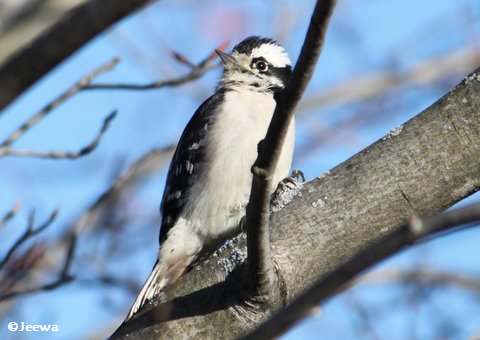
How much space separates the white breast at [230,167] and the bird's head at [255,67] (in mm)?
415

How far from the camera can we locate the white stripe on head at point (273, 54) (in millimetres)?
7125

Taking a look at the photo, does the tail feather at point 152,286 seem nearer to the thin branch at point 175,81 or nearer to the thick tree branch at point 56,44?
the thin branch at point 175,81

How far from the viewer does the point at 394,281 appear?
986 centimetres

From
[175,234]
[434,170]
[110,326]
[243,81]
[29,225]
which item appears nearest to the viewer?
[434,170]

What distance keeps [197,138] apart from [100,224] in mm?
2127

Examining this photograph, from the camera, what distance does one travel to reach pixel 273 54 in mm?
7227

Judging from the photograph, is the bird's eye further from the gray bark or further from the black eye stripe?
the gray bark

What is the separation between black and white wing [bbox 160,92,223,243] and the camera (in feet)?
20.1

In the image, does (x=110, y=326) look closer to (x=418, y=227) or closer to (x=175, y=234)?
(x=175, y=234)

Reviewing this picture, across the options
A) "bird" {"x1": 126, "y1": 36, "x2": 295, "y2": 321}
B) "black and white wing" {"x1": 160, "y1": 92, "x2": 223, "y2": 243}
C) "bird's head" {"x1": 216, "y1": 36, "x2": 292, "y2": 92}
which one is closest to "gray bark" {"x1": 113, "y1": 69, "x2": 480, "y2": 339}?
"bird" {"x1": 126, "y1": 36, "x2": 295, "y2": 321}

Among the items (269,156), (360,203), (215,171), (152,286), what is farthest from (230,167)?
(269,156)

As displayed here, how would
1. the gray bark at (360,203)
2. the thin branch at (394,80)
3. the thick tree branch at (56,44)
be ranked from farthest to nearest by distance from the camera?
1. the thin branch at (394,80)
2. the gray bark at (360,203)
3. the thick tree branch at (56,44)

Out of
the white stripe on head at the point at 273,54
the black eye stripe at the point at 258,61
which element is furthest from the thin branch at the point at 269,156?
the white stripe on head at the point at 273,54

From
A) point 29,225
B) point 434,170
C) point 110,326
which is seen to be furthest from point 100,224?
point 434,170
